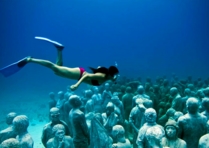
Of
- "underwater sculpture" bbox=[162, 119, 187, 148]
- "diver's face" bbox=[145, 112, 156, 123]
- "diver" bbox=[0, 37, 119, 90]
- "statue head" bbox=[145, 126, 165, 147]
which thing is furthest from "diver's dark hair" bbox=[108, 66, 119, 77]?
"underwater sculpture" bbox=[162, 119, 187, 148]

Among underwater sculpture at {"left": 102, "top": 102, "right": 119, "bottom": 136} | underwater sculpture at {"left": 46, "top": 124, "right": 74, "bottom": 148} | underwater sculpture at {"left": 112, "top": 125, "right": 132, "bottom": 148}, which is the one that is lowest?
underwater sculpture at {"left": 112, "top": 125, "right": 132, "bottom": 148}

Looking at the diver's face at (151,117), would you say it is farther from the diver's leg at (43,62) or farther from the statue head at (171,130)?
the diver's leg at (43,62)

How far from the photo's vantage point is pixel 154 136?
5508mm

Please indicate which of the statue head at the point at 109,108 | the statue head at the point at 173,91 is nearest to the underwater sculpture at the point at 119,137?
the statue head at the point at 109,108

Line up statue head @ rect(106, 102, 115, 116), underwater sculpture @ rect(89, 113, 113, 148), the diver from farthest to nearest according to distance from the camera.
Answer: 1. statue head @ rect(106, 102, 115, 116)
2. the diver
3. underwater sculpture @ rect(89, 113, 113, 148)

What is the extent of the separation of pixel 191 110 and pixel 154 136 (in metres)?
1.57

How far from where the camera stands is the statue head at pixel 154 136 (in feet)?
17.9

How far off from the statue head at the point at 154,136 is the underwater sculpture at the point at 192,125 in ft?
2.69

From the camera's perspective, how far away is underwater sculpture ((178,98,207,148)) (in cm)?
613

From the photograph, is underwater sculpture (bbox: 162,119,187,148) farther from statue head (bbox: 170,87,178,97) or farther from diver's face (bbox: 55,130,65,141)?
statue head (bbox: 170,87,178,97)

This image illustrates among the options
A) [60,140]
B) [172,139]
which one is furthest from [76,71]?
[172,139]

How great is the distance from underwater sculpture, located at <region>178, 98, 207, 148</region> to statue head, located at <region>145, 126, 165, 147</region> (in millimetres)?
820

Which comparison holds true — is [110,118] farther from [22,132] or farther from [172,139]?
[22,132]

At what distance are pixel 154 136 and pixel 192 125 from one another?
139cm
